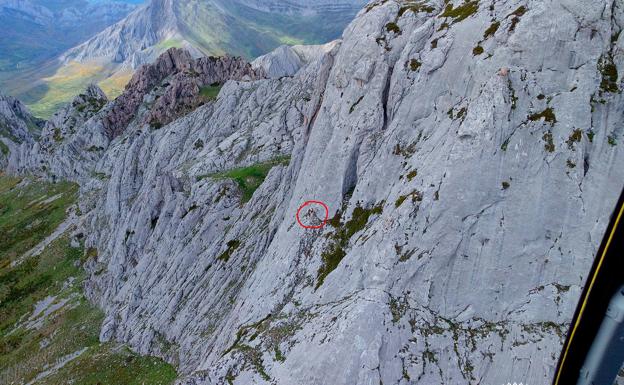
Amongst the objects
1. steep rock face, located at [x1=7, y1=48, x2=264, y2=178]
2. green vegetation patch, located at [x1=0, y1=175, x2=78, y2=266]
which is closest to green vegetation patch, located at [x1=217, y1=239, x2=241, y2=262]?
steep rock face, located at [x1=7, y1=48, x2=264, y2=178]

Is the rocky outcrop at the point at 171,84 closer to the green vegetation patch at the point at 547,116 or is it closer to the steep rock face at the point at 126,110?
the steep rock face at the point at 126,110

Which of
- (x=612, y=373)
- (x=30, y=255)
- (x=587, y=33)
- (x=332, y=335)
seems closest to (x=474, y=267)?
(x=332, y=335)

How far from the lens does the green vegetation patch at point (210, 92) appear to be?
10144 centimetres

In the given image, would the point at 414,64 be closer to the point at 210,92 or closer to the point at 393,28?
the point at 393,28

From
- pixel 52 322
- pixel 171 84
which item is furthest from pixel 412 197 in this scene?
pixel 171 84

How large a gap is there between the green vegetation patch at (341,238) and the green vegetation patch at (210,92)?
78.5 meters

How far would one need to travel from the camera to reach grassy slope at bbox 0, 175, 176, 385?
45938 millimetres

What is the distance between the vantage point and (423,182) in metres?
25.6

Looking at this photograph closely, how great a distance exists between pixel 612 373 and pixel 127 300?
60644mm

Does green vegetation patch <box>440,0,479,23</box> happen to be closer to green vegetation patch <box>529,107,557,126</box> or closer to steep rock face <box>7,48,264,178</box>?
green vegetation patch <box>529,107,557,126</box>

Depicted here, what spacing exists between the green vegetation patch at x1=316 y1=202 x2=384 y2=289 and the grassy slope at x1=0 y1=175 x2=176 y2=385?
22866mm

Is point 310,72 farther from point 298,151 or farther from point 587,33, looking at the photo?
point 587,33

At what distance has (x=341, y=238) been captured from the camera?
1208 inches

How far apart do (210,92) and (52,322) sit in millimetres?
65381
